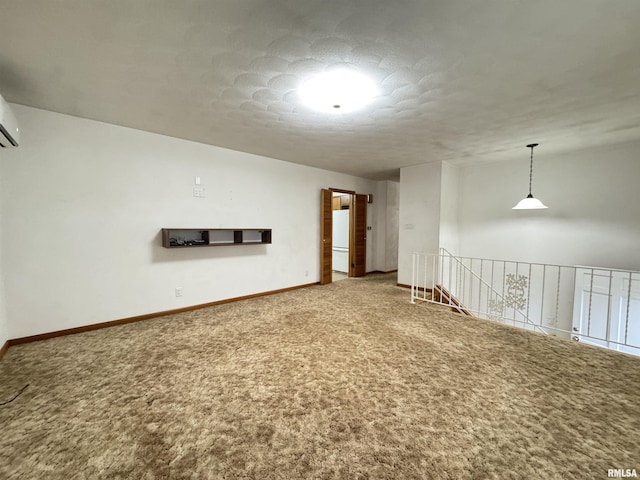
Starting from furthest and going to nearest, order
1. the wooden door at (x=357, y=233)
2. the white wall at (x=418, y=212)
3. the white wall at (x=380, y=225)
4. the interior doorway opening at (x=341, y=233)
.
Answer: the interior doorway opening at (x=341, y=233) → the white wall at (x=380, y=225) → the wooden door at (x=357, y=233) → the white wall at (x=418, y=212)

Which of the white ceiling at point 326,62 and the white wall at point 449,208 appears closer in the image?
the white ceiling at point 326,62

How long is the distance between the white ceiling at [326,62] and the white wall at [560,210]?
40.3 inches

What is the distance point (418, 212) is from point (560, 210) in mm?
2365

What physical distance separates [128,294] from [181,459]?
261cm

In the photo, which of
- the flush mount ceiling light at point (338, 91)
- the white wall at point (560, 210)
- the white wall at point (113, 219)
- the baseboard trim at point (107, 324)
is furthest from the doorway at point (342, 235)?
the flush mount ceiling light at point (338, 91)

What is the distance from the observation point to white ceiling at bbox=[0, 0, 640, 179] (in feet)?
4.87

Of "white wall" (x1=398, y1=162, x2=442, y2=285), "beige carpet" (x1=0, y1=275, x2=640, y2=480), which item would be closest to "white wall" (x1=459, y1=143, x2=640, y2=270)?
"white wall" (x1=398, y1=162, x2=442, y2=285)

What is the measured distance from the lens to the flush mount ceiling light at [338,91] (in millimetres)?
2119

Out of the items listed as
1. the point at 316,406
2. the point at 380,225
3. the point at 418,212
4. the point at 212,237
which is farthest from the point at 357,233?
the point at 316,406

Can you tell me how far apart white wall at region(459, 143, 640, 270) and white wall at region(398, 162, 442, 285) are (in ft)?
3.88

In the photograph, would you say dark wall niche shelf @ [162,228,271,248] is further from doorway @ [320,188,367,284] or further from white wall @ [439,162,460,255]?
white wall @ [439,162,460,255]

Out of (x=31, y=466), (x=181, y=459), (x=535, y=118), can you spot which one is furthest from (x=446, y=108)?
(x=31, y=466)

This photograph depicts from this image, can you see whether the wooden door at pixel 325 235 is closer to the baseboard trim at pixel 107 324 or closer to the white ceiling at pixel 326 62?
the baseboard trim at pixel 107 324

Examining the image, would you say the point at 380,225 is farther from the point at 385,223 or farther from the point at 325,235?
the point at 325,235
